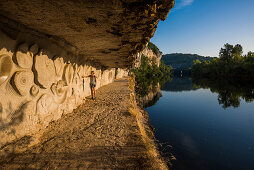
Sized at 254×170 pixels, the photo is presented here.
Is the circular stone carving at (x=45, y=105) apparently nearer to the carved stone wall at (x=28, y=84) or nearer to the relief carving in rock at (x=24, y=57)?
the carved stone wall at (x=28, y=84)

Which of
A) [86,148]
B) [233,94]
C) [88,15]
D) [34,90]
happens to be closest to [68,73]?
[34,90]

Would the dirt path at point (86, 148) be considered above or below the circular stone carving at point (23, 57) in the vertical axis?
below

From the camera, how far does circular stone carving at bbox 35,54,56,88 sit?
286cm

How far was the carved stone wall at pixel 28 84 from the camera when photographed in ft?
7.14

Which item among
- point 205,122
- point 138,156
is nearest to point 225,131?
point 205,122

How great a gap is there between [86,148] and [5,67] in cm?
204

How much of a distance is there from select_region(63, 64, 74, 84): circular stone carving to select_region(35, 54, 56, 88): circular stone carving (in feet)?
2.16

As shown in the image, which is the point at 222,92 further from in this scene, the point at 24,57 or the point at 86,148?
the point at 24,57

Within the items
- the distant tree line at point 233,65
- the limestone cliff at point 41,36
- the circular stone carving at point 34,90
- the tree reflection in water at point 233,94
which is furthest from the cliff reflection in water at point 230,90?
the circular stone carving at point 34,90

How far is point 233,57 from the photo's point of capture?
37906mm

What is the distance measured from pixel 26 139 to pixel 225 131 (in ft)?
28.5

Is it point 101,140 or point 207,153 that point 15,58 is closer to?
point 101,140

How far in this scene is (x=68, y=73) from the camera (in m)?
4.28

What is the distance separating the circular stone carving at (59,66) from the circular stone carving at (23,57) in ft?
2.72
